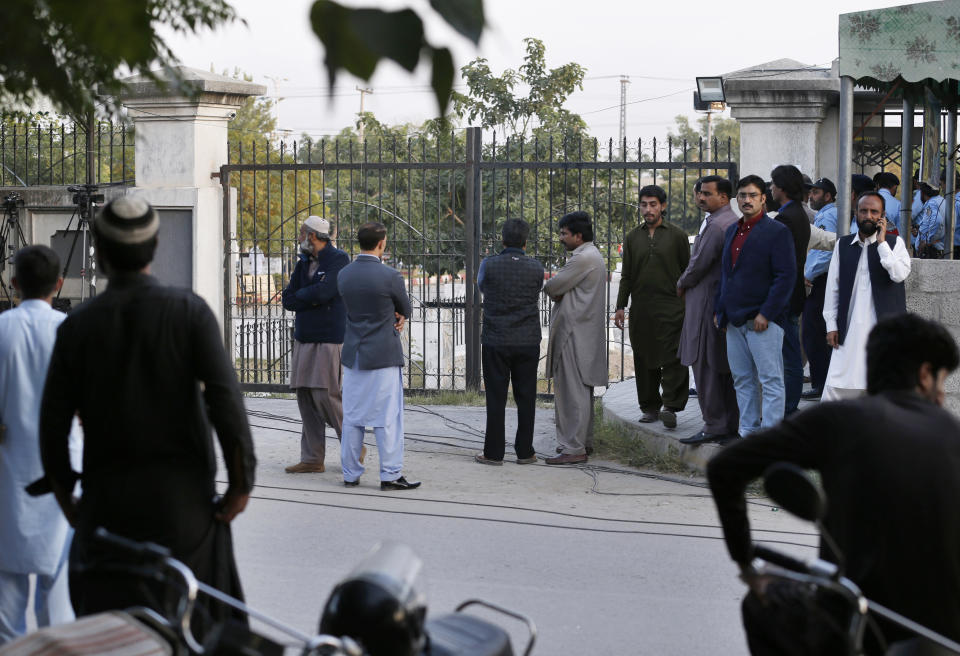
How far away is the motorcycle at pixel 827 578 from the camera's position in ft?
8.56

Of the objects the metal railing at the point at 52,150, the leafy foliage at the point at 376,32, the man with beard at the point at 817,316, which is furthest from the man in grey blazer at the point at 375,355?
the leafy foliage at the point at 376,32

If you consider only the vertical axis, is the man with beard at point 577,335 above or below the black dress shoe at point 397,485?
above

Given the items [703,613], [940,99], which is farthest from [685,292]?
[703,613]

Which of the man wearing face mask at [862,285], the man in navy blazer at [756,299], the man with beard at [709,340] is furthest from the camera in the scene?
the man with beard at [709,340]

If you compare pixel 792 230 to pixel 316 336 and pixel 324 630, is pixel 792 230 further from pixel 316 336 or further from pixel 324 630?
pixel 324 630

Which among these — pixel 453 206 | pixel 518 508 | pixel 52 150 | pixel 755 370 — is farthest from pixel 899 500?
pixel 52 150

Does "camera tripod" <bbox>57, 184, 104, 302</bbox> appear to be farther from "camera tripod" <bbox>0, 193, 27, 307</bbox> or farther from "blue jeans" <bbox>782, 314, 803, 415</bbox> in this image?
"blue jeans" <bbox>782, 314, 803, 415</bbox>

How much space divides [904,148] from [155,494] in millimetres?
7525

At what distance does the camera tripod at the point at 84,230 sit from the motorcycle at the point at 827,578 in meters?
10.7

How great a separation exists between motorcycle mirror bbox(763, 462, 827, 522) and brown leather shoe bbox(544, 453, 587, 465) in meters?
6.28

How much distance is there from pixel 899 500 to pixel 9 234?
12060mm

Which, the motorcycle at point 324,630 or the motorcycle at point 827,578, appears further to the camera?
the motorcycle at point 827,578

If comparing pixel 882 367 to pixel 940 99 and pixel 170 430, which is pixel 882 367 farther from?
pixel 940 99

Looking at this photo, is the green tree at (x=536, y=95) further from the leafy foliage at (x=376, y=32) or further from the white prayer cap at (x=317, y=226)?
the leafy foliage at (x=376, y=32)
